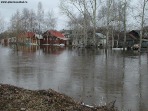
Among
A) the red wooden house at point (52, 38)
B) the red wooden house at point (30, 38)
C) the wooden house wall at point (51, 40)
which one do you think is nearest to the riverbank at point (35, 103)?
the red wooden house at point (52, 38)

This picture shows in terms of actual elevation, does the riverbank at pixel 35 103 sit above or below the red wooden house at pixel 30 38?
below

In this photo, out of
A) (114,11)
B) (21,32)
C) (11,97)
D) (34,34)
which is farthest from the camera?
(34,34)

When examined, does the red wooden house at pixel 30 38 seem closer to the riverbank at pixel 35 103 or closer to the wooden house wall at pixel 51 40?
the wooden house wall at pixel 51 40

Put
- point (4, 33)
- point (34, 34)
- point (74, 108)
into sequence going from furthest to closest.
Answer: point (4, 33), point (34, 34), point (74, 108)

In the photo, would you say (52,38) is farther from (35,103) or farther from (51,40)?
(35,103)

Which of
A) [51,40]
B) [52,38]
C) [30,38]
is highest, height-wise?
[30,38]

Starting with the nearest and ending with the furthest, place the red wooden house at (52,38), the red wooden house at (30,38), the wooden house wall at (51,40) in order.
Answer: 1. the red wooden house at (52,38)
2. the red wooden house at (30,38)
3. the wooden house wall at (51,40)

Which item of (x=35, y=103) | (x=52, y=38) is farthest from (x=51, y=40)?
(x=35, y=103)

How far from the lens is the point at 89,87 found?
469 inches

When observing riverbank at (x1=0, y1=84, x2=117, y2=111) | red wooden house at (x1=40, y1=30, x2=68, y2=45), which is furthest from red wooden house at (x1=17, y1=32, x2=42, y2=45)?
riverbank at (x1=0, y1=84, x2=117, y2=111)

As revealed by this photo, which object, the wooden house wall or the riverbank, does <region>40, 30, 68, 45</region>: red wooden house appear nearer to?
the wooden house wall

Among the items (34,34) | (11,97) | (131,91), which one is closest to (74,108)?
(11,97)

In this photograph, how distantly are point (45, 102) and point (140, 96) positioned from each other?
4.84 m

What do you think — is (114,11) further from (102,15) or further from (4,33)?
(4,33)
